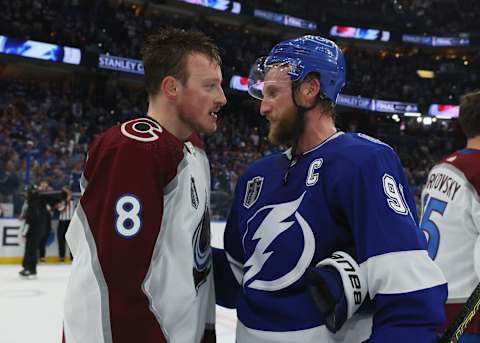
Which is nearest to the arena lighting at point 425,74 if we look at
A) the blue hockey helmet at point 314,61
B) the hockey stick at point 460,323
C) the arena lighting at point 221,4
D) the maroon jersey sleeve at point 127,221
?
the arena lighting at point 221,4

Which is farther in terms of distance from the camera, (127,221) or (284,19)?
(284,19)

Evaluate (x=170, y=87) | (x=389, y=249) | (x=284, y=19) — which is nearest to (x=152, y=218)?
(x=170, y=87)

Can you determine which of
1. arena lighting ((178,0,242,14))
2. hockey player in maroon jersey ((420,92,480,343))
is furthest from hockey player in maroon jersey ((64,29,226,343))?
arena lighting ((178,0,242,14))

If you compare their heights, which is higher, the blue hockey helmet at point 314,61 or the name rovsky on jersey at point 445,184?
the blue hockey helmet at point 314,61

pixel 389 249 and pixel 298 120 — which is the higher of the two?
pixel 298 120

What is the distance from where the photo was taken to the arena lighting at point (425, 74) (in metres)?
30.1

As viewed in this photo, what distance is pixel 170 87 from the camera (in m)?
1.66

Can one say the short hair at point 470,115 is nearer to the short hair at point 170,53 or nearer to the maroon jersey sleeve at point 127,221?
the short hair at point 170,53

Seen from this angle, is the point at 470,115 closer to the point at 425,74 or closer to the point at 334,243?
the point at 334,243

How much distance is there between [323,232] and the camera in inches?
57.6

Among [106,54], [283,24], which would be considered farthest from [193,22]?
[106,54]

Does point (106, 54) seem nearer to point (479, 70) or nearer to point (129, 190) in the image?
point (129, 190)

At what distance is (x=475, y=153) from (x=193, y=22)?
2121cm

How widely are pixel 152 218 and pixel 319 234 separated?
1.48ft
